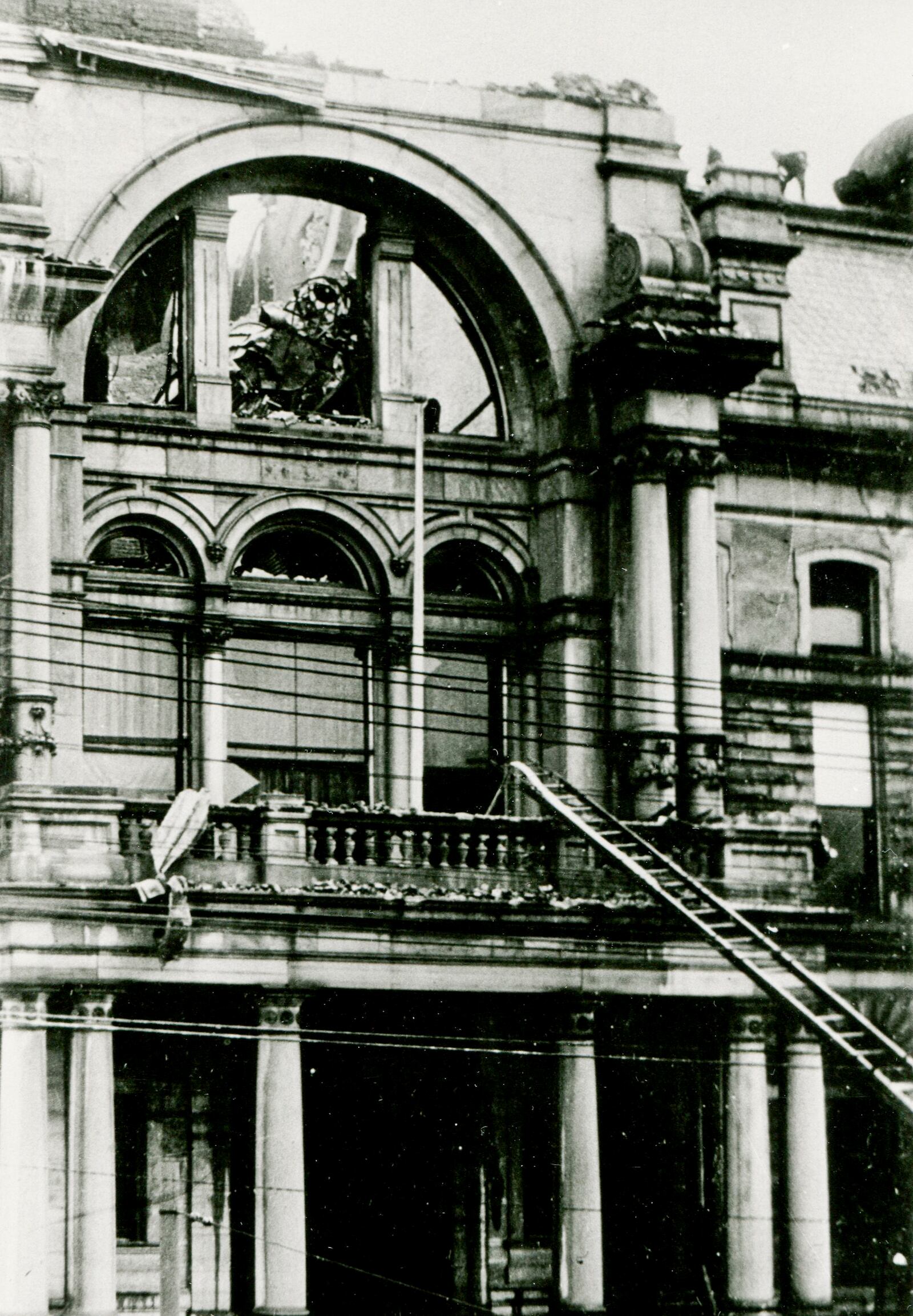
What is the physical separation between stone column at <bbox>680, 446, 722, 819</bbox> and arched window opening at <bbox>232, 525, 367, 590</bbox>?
410 centimetres

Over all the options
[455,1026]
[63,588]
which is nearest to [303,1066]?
[455,1026]

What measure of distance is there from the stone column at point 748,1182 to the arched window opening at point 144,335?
10540mm

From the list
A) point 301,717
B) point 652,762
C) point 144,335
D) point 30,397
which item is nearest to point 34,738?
point 30,397

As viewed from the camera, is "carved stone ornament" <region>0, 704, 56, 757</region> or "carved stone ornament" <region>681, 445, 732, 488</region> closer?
"carved stone ornament" <region>0, 704, 56, 757</region>

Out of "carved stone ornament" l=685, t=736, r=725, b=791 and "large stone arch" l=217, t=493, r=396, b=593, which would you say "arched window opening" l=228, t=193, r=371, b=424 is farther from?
"carved stone ornament" l=685, t=736, r=725, b=791

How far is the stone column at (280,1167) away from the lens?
28.0 meters

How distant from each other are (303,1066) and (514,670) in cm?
575

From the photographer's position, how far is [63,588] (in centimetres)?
3083

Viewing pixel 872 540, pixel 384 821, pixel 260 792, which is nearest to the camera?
pixel 384 821

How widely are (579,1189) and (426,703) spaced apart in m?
6.83

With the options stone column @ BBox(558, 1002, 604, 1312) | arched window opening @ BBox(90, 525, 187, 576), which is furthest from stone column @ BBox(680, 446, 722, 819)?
arched window opening @ BBox(90, 525, 187, 576)

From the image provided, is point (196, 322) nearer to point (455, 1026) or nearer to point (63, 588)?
point (63, 588)

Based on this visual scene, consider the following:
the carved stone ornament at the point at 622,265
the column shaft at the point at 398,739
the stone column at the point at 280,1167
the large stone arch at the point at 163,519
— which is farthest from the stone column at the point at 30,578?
the carved stone ornament at the point at 622,265

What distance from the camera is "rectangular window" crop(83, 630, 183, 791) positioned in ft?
103
